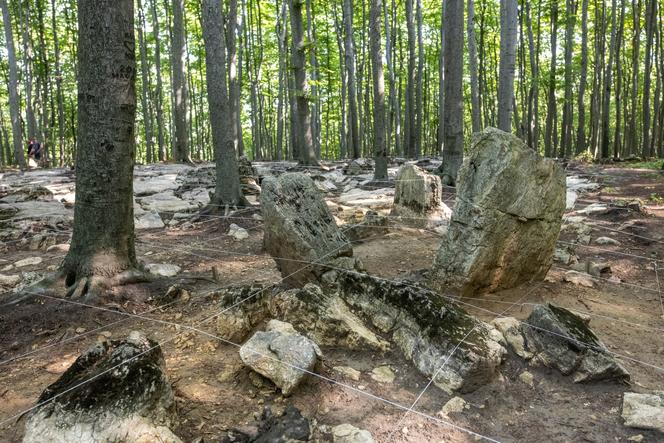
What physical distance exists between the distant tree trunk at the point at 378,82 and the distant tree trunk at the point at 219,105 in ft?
13.3

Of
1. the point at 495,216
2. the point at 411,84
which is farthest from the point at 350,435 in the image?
the point at 411,84

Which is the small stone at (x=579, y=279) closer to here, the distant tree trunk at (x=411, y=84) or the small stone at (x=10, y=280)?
the small stone at (x=10, y=280)

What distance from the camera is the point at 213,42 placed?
23.9ft

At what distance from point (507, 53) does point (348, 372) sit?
793cm

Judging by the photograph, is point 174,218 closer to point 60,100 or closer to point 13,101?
point 13,101

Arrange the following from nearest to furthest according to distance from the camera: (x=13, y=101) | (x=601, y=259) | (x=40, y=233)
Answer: (x=601, y=259), (x=40, y=233), (x=13, y=101)

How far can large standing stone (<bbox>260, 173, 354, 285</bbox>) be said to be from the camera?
4.10m

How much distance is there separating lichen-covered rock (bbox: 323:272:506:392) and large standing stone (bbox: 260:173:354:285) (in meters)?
0.39

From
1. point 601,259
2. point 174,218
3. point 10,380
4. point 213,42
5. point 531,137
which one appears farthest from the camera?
point 531,137

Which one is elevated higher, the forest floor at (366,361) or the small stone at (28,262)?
the small stone at (28,262)

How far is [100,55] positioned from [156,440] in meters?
3.30

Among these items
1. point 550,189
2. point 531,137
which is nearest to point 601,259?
point 550,189

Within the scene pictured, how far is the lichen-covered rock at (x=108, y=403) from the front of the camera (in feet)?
6.68

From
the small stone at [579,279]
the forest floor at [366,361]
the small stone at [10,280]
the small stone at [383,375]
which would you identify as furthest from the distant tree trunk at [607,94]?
the small stone at [10,280]
